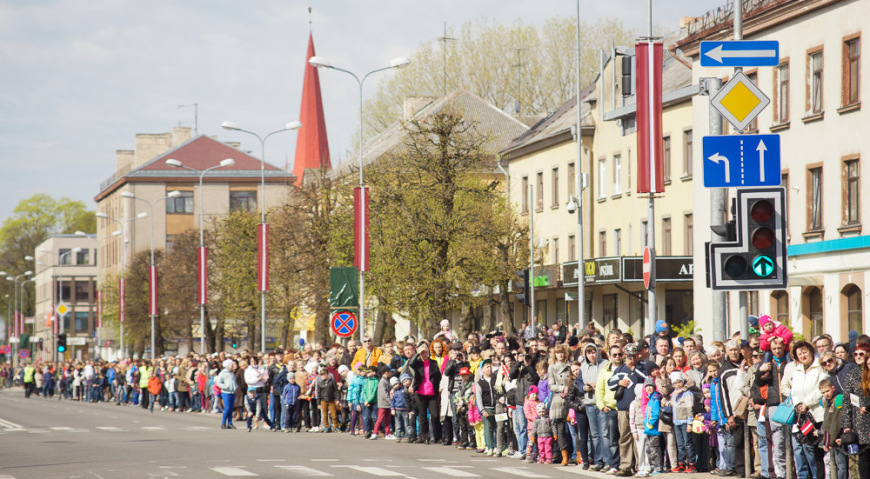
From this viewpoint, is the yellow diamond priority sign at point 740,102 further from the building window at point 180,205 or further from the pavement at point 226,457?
the building window at point 180,205

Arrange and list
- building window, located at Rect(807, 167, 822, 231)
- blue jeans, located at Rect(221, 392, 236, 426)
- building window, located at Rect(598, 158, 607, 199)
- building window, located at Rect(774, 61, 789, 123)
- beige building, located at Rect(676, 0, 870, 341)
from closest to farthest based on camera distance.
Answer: blue jeans, located at Rect(221, 392, 236, 426) → beige building, located at Rect(676, 0, 870, 341) → building window, located at Rect(807, 167, 822, 231) → building window, located at Rect(774, 61, 789, 123) → building window, located at Rect(598, 158, 607, 199)

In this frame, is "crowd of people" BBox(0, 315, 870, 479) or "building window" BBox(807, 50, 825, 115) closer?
"crowd of people" BBox(0, 315, 870, 479)

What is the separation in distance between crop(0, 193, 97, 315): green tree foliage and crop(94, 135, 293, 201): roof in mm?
21569

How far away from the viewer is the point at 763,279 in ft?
45.9

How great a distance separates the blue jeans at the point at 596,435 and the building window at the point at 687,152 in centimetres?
2808

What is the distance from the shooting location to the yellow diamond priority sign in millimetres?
14812

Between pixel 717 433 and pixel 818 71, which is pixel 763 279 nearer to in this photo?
pixel 717 433

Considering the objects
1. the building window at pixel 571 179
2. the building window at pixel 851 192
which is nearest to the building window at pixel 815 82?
the building window at pixel 851 192

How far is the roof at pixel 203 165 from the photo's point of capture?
114m

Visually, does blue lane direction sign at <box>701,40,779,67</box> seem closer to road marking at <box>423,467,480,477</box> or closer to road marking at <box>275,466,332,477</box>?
road marking at <box>423,467,480,477</box>

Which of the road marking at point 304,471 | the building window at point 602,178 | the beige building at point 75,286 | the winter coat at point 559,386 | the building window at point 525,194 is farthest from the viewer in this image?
the beige building at point 75,286

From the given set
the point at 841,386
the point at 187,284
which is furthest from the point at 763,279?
the point at 187,284

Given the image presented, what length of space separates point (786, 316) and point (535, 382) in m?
18.7

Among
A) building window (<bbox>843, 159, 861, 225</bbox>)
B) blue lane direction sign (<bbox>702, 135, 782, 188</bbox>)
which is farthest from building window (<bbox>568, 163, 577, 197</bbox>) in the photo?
blue lane direction sign (<bbox>702, 135, 782, 188</bbox>)
